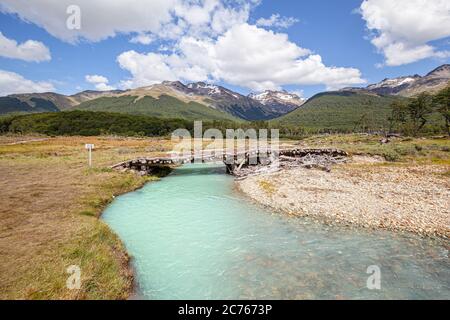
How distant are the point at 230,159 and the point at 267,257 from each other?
34076mm

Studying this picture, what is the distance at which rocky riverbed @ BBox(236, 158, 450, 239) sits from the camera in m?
19.8

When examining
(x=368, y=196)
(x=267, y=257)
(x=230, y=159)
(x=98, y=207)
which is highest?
(x=230, y=159)

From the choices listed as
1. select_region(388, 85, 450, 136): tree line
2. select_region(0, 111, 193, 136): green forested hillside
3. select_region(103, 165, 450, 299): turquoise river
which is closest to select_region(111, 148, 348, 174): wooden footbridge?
select_region(103, 165, 450, 299): turquoise river

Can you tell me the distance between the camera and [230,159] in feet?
160

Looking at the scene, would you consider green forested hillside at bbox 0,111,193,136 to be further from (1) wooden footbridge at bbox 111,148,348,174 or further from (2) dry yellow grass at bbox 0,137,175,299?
(2) dry yellow grass at bbox 0,137,175,299

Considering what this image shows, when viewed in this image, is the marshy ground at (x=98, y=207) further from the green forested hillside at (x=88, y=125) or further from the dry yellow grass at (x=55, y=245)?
the green forested hillside at (x=88, y=125)

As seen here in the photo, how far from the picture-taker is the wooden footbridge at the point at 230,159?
4295 cm

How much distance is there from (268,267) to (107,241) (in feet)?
29.6

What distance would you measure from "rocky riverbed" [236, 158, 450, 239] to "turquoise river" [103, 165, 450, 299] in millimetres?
1976

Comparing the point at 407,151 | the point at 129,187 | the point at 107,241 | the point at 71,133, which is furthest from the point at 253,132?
the point at 107,241

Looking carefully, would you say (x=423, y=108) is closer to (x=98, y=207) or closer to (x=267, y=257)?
(x=267, y=257)

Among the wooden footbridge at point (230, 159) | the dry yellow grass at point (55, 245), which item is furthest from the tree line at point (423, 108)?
the dry yellow grass at point (55, 245)

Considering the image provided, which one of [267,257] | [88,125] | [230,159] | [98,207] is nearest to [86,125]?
[88,125]

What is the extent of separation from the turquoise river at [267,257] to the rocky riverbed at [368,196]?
1.98m
